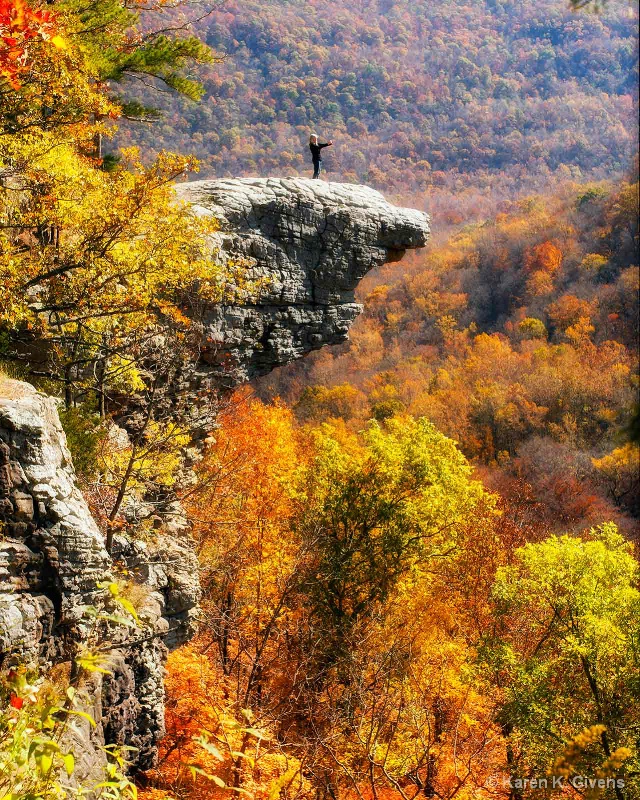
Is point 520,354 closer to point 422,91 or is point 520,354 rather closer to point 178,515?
point 178,515

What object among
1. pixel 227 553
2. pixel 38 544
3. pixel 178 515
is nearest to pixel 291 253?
pixel 178 515

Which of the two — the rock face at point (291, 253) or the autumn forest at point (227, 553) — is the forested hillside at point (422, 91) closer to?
the rock face at point (291, 253)

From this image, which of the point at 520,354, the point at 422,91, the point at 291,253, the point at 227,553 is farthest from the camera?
the point at 422,91

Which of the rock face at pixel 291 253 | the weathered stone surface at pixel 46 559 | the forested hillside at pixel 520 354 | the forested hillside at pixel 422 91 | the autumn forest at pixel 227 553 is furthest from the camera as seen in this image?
the forested hillside at pixel 422 91

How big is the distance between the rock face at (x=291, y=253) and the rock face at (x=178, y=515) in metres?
0.03

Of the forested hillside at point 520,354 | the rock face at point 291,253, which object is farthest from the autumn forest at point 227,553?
the forested hillside at point 520,354

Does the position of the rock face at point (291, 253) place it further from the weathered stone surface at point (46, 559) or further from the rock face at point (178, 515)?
the weathered stone surface at point (46, 559)

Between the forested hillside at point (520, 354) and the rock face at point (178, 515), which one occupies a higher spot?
the rock face at point (178, 515)

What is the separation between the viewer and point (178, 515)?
40.8 feet

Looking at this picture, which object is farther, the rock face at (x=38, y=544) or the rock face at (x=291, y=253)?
the rock face at (x=291, y=253)

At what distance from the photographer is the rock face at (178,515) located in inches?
275

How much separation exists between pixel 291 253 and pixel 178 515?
627 cm

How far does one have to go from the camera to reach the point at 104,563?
7.55 meters

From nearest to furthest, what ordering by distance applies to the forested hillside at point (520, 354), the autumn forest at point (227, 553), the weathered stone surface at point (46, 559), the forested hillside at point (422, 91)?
the weathered stone surface at point (46, 559), the autumn forest at point (227, 553), the forested hillside at point (520, 354), the forested hillside at point (422, 91)
